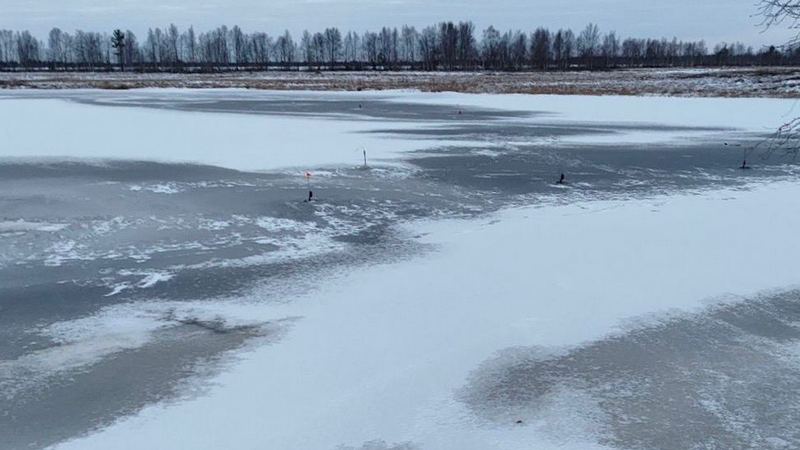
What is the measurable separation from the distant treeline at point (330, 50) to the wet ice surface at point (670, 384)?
108337mm

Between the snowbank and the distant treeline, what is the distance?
105 meters

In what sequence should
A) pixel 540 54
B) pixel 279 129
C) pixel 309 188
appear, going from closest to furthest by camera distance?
1. pixel 309 188
2. pixel 279 129
3. pixel 540 54

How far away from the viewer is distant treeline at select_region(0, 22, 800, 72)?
118m

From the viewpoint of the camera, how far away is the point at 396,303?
22.3ft

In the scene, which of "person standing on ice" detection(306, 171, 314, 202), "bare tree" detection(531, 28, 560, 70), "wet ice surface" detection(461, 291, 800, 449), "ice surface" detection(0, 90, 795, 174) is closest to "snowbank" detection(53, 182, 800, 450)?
"wet ice surface" detection(461, 291, 800, 449)

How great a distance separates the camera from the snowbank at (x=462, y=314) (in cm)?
449

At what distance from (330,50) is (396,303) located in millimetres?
139784

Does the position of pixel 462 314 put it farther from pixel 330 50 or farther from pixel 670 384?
pixel 330 50

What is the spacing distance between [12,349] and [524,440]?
3867mm

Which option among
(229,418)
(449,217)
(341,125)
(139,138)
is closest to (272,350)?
(229,418)

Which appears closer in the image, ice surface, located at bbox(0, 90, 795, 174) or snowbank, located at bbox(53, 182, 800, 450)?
snowbank, located at bbox(53, 182, 800, 450)

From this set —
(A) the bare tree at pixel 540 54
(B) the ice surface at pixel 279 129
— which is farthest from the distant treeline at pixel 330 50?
(B) the ice surface at pixel 279 129

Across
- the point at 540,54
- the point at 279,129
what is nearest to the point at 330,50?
the point at 540,54

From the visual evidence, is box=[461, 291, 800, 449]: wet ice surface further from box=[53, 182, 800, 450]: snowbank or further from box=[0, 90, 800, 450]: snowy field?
box=[53, 182, 800, 450]: snowbank
